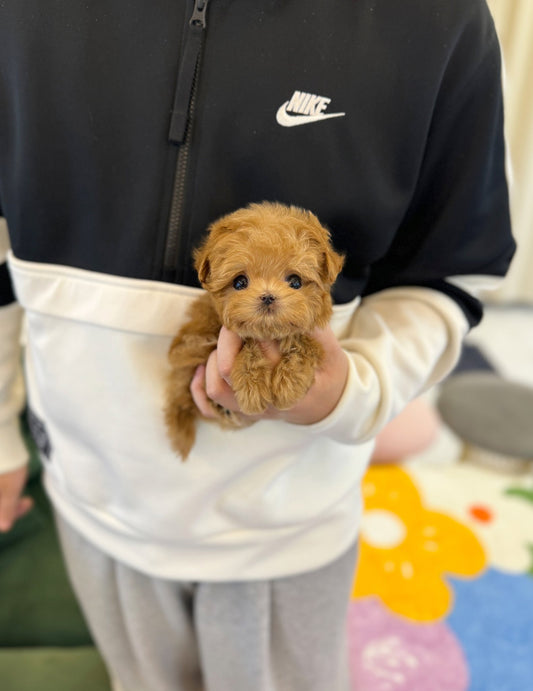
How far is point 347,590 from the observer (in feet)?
2.52

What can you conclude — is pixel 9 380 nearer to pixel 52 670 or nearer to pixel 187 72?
pixel 187 72

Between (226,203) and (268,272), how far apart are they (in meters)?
0.17

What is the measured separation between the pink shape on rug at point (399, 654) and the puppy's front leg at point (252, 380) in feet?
2.89

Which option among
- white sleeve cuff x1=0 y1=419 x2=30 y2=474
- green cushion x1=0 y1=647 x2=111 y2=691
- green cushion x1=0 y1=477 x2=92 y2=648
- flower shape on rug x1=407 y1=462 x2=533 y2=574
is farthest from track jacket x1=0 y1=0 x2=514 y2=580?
flower shape on rug x1=407 y1=462 x2=533 y2=574

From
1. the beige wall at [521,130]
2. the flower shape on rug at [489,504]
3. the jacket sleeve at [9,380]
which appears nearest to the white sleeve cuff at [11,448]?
the jacket sleeve at [9,380]

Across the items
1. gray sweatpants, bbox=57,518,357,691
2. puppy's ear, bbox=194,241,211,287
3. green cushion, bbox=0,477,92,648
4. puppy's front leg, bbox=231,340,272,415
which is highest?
puppy's ear, bbox=194,241,211,287

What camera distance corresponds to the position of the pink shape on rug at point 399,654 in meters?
1.11

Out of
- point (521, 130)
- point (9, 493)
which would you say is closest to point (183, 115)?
point (9, 493)

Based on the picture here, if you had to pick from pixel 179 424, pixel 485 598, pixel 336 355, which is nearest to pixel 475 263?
pixel 336 355

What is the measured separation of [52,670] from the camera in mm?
1042

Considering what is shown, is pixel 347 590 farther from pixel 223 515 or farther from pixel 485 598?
pixel 485 598

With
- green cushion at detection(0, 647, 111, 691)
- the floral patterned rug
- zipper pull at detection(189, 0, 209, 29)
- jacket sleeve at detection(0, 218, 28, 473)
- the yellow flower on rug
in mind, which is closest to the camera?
zipper pull at detection(189, 0, 209, 29)

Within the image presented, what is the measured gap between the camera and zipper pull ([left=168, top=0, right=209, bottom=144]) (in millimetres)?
534

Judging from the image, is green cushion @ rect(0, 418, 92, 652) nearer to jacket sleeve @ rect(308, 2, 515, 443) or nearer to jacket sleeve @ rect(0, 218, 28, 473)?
jacket sleeve @ rect(0, 218, 28, 473)
